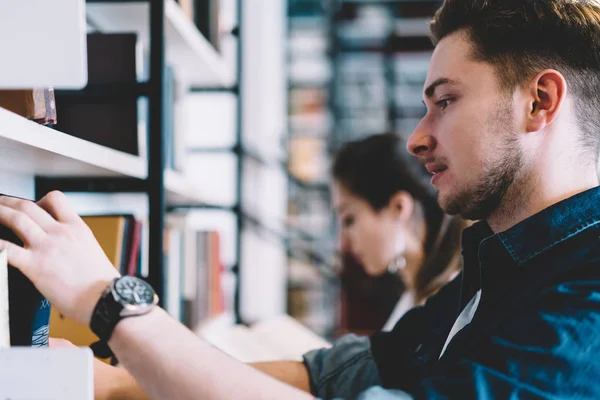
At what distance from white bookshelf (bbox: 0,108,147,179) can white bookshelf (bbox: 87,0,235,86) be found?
16.5 inches

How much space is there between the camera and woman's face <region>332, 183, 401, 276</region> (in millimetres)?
2141

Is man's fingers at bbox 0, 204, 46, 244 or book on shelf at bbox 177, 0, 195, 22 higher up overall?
book on shelf at bbox 177, 0, 195, 22

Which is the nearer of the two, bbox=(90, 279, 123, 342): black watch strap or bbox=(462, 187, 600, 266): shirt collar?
bbox=(90, 279, 123, 342): black watch strap

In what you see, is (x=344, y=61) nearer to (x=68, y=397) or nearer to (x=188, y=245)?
(x=188, y=245)

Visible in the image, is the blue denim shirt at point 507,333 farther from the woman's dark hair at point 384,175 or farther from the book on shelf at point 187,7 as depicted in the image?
the book on shelf at point 187,7

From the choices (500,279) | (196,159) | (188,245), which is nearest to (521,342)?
(500,279)

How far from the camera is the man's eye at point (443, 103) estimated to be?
1.05 meters

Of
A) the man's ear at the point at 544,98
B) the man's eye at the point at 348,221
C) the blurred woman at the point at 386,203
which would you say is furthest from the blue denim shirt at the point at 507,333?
the man's eye at the point at 348,221

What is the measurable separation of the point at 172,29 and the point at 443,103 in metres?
0.79

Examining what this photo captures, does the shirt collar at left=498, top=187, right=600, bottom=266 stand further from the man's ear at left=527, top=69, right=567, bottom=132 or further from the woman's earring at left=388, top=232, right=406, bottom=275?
the woman's earring at left=388, top=232, right=406, bottom=275

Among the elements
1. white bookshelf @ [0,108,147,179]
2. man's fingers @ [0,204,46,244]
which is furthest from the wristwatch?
white bookshelf @ [0,108,147,179]

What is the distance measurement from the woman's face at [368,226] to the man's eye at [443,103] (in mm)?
1065

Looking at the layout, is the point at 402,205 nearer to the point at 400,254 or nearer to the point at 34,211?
the point at 400,254

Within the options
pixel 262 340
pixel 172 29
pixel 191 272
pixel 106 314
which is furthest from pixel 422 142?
pixel 262 340
